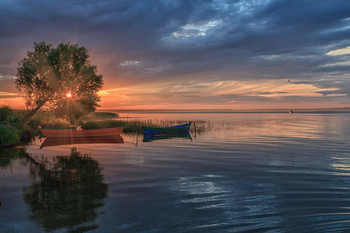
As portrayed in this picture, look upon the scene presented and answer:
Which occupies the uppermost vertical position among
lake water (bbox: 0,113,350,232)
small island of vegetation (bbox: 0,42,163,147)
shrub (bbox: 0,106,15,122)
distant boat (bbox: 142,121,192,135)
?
small island of vegetation (bbox: 0,42,163,147)

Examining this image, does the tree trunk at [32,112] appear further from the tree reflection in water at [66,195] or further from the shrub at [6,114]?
the tree reflection in water at [66,195]

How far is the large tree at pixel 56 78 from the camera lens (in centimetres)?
4381

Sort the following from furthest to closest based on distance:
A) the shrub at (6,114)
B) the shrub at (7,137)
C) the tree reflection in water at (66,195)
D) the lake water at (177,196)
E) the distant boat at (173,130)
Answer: the distant boat at (173,130) → the shrub at (6,114) → the shrub at (7,137) → the tree reflection in water at (66,195) → the lake water at (177,196)

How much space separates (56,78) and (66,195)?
38665mm

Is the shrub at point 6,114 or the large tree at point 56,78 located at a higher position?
the large tree at point 56,78

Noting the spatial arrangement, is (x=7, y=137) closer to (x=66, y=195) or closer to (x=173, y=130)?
(x=66, y=195)

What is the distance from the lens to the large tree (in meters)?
43.8

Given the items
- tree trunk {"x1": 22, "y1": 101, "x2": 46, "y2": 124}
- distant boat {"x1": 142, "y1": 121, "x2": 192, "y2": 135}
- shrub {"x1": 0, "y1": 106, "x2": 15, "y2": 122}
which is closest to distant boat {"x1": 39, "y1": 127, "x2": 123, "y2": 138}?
shrub {"x1": 0, "y1": 106, "x2": 15, "y2": 122}

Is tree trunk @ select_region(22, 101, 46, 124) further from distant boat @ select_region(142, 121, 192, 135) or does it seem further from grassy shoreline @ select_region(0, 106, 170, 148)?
distant boat @ select_region(142, 121, 192, 135)

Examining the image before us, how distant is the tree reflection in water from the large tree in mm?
30567

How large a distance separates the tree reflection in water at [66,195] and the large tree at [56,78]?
3057 cm

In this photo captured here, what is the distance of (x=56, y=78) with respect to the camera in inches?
1743

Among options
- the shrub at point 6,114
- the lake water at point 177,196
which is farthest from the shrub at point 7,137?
the lake water at point 177,196

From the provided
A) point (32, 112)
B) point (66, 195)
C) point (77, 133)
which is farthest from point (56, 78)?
point (66, 195)
